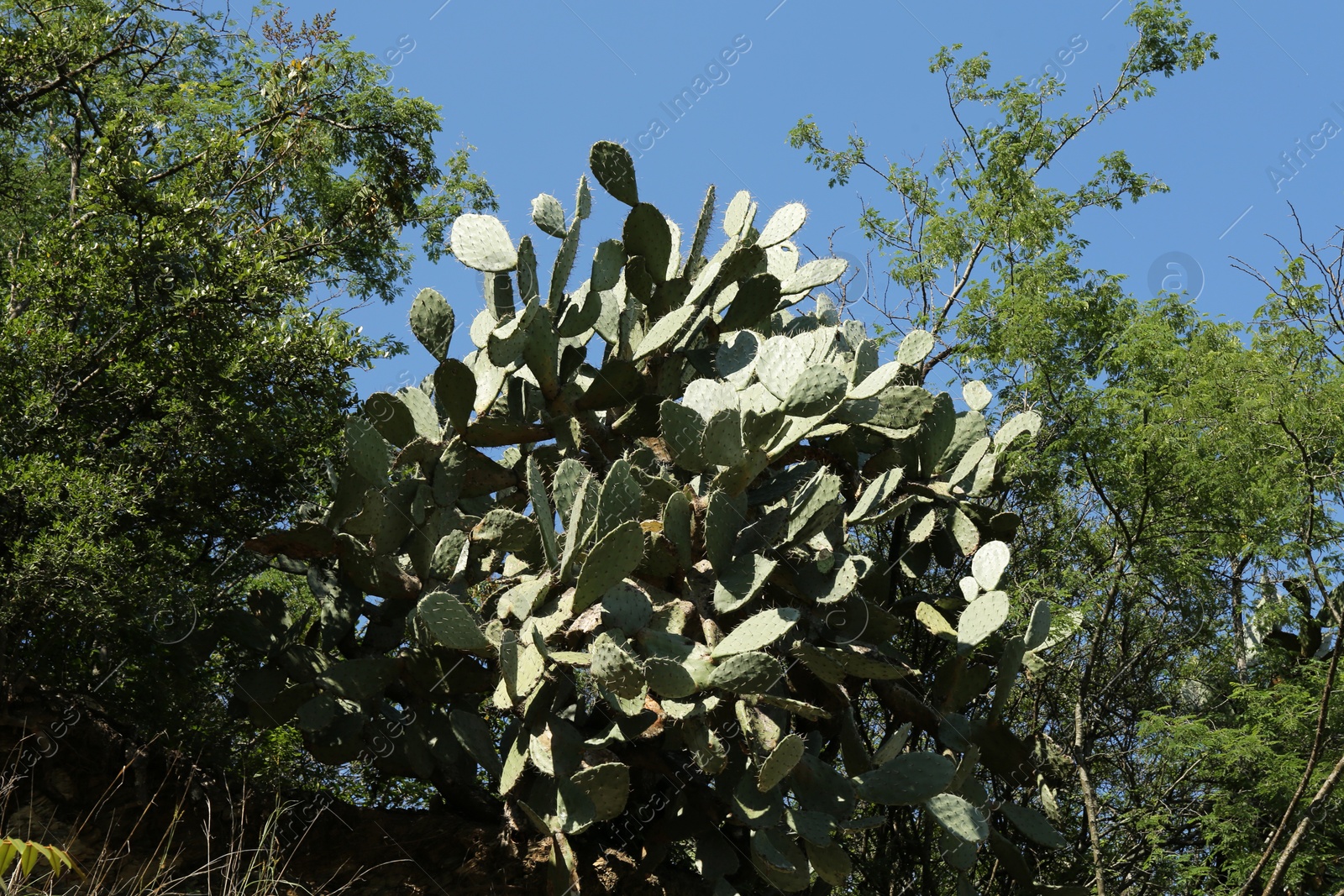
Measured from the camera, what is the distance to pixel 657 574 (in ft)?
10.5

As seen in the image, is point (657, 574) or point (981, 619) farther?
point (981, 619)

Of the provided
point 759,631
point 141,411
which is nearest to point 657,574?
point 759,631

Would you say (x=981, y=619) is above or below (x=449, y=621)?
above

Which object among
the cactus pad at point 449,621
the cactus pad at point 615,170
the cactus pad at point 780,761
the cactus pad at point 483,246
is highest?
the cactus pad at point 615,170

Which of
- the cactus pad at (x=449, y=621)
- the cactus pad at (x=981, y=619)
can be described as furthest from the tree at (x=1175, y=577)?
the cactus pad at (x=449, y=621)

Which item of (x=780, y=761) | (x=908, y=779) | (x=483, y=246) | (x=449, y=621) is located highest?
(x=483, y=246)

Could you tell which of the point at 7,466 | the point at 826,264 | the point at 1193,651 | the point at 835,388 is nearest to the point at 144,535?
the point at 7,466

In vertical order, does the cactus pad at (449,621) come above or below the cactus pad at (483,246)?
below

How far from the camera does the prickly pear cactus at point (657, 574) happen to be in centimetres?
288

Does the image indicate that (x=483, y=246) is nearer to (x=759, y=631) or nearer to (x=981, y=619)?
(x=759, y=631)

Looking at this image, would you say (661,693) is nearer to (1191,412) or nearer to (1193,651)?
(1191,412)

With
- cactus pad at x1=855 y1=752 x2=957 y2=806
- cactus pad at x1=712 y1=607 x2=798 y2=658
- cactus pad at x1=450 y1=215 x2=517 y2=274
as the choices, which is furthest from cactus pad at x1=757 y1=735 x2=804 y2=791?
cactus pad at x1=450 y1=215 x2=517 y2=274

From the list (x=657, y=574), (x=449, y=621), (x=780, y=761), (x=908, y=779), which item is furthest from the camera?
(x=657, y=574)

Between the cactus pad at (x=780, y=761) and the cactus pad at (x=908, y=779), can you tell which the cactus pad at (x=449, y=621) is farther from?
the cactus pad at (x=908, y=779)
